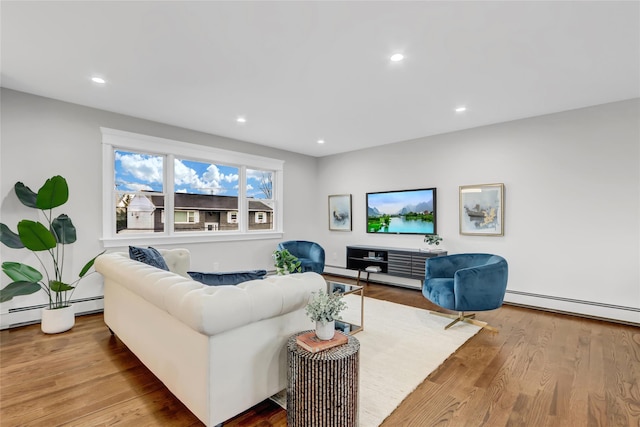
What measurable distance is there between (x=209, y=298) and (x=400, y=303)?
3.33 metres

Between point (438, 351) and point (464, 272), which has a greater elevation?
point (464, 272)

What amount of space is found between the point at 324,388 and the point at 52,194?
3.40 m

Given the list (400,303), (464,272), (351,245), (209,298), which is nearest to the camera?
(209,298)

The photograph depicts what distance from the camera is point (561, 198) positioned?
3.83 metres

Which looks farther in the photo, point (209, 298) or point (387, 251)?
point (387, 251)

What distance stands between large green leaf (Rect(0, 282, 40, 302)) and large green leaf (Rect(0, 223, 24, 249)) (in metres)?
0.40

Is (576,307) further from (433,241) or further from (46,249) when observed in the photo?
(46,249)

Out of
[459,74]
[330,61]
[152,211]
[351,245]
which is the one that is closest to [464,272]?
[459,74]

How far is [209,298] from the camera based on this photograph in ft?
4.77

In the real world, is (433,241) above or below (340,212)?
below

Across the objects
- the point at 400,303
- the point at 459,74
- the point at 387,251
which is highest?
the point at 459,74

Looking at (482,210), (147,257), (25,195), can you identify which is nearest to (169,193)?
(25,195)

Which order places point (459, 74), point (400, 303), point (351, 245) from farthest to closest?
point (351, 245) < point (400, 303) < point (459, 74)

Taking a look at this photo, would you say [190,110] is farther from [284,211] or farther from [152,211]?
[284,211]
